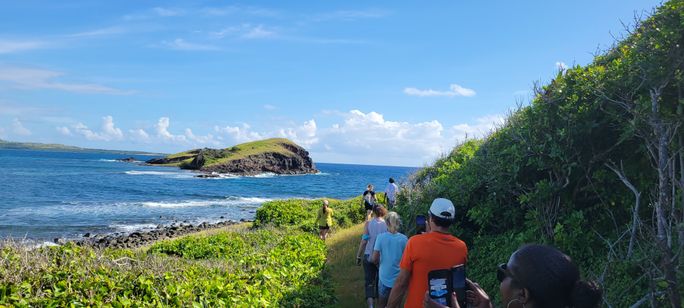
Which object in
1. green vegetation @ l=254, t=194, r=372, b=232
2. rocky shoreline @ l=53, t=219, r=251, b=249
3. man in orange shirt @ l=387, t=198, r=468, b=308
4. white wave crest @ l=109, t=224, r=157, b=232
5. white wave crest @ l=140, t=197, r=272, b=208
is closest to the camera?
man in orange shirt @ l=387, t=198, r=468, b=308

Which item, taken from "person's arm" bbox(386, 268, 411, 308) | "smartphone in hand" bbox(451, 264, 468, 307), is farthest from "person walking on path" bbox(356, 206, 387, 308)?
"smartphone in hand" bbox(451, 264, 468, 307)

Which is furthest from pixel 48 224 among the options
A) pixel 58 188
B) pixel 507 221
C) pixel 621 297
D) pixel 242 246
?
pixel 621 297

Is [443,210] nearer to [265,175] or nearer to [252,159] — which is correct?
[265,175]

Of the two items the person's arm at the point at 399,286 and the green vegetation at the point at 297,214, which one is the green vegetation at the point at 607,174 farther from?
the green vegetation at the point at 297,214

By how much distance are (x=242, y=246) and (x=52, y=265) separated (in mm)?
7825

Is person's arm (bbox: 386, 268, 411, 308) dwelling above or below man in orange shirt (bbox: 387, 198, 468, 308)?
below

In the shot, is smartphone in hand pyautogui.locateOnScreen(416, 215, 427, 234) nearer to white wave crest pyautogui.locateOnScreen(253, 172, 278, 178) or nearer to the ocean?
the ocean

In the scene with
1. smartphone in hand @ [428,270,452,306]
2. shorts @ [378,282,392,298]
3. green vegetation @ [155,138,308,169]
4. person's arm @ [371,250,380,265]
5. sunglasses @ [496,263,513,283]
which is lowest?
shorts @ [378,282,392,298]

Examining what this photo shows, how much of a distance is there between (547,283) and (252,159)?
104 metres

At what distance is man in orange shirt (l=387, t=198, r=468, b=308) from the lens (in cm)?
398

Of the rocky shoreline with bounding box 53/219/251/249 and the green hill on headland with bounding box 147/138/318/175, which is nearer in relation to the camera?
the rocky shoreline with bounding box 53/219/251/249

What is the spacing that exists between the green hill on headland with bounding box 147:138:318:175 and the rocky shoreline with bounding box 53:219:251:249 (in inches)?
2650

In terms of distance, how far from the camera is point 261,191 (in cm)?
6253

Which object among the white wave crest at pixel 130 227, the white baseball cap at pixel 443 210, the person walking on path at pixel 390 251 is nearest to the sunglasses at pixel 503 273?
the white baseball cap at pixel 443 210
